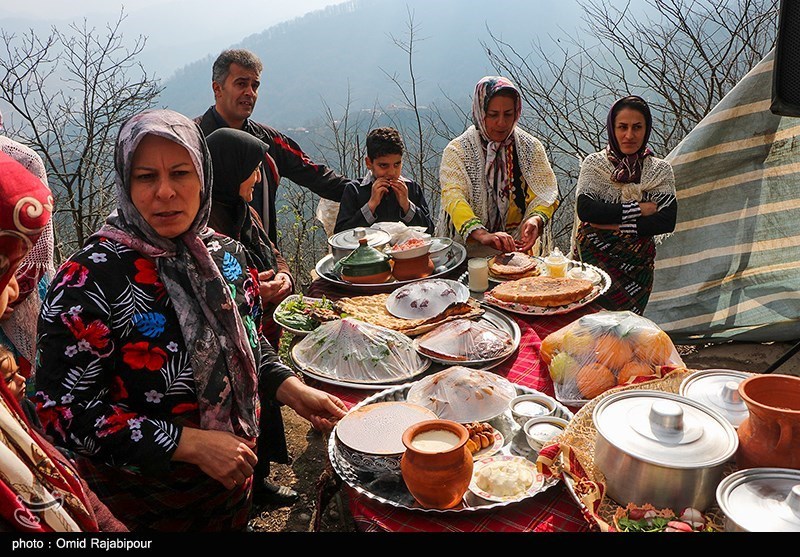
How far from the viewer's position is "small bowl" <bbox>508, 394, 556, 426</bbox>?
6.41 ft

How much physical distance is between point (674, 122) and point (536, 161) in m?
5.25

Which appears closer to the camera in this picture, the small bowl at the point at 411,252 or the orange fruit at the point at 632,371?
the orange fruit at the point at 632,371

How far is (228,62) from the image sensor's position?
13.6 ft

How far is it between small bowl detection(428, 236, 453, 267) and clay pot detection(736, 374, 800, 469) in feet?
7.22

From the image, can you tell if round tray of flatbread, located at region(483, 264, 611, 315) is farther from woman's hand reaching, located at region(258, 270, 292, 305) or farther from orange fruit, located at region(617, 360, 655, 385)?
woman's hand reaching, located at region(258, 270, 292, 305)

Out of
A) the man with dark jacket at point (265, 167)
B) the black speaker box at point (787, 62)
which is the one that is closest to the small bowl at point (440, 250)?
the man with dark jacket at point (265, 167)

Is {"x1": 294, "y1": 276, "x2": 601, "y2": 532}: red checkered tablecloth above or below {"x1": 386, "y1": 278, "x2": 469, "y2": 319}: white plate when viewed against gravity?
below

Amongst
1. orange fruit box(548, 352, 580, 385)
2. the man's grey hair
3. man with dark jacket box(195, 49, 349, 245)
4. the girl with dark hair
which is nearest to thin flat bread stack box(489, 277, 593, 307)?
orange fruit box(548, 352, 580, 385)

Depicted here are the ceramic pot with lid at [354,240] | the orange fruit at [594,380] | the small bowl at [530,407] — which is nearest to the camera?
the small bowl at [530,407]

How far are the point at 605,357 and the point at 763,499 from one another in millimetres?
890

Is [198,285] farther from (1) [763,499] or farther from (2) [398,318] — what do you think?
(1) [763,499]

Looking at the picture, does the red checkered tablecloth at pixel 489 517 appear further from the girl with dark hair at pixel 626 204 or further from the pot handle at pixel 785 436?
the girl with dark hair at pixel 626 204

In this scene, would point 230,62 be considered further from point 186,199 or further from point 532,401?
point 532,401

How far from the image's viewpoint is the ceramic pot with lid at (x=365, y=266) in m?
3.22
